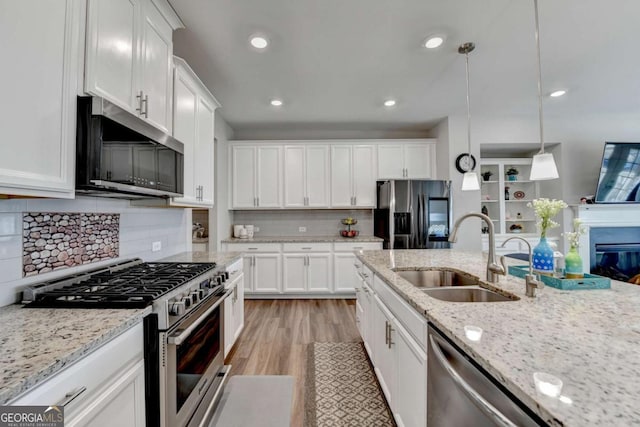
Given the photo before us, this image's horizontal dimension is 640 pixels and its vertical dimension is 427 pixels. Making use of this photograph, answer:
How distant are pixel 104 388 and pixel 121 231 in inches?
50.5

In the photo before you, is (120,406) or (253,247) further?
(253,247)

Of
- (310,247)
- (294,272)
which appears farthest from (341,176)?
(294,272)

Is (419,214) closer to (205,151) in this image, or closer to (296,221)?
(296,221)

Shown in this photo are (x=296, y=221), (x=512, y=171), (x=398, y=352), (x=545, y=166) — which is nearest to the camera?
(x=398, y=352)

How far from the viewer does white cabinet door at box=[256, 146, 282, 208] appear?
4.32 metres

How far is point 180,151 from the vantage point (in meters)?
1.98

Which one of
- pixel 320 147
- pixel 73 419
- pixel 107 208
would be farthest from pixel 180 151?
pixel 320 147

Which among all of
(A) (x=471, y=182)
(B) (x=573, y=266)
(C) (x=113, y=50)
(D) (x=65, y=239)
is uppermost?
(C) (x=113, y=50)

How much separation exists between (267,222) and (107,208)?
2905 mm

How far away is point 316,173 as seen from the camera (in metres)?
4.34

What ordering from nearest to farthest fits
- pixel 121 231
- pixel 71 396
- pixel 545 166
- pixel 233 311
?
pixel 71 396 → pixel 545 166 → pixel 121 231 → pixel 233 311

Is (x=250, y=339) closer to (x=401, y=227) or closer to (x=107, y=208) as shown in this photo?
(x=107, y=208)

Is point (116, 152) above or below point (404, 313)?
above

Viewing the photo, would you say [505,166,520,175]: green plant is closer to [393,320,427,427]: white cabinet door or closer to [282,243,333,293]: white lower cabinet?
[282,243,333,293]: white lower cabinet
